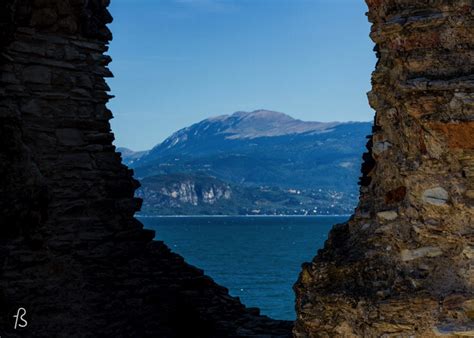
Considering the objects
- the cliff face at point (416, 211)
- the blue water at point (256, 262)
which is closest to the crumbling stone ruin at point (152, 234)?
the cliff face at point (416, 211)

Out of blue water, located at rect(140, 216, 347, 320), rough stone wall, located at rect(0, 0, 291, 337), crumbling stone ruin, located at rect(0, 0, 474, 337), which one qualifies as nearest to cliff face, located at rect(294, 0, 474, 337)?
crumbling stone ruin, located at rect(0, 0, 474, 337)

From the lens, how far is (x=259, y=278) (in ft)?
251

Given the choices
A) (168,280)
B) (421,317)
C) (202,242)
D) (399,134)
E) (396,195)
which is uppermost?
(399,134)

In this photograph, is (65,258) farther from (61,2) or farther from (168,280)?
(61,2)

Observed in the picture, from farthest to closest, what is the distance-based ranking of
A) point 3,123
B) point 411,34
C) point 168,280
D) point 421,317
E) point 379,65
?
point 168,280 → point 3,123 → point 379,65 → point 411,34 → point 421,317

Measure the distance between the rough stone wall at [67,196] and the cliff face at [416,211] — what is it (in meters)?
7.04

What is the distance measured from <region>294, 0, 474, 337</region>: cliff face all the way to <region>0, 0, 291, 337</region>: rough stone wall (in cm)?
704

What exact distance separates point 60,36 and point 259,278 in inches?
2574

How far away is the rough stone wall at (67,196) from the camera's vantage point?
37.8ft

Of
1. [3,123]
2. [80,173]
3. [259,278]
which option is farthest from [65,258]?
[259,278]

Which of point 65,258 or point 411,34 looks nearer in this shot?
point 411,34

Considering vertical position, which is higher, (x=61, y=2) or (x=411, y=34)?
(x=61, y=2)

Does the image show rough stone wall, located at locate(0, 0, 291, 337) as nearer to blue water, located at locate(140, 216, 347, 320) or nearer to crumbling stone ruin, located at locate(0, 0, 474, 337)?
crumbling stone ruin, located at locate(0, 0, 474, 337)

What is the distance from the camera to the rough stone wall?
11531 millimetres
